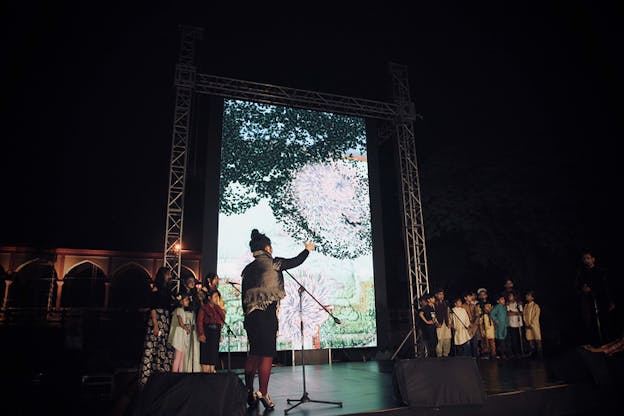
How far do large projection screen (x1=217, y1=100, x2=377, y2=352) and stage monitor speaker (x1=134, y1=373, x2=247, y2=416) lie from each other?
5194 millimetres

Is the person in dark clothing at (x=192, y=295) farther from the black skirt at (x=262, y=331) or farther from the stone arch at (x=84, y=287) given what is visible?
the stone arch at (x=84, y=287)

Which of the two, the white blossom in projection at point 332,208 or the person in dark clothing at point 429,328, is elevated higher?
the white blossom in projection at point 332,208

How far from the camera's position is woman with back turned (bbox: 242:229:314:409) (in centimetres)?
303

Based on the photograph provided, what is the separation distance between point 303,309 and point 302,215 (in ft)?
6.05

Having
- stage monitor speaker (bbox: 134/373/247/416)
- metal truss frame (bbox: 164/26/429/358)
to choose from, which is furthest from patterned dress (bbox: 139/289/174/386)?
metal truss frame (bbox: 164/26/429/358)

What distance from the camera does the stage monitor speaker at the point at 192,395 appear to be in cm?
235

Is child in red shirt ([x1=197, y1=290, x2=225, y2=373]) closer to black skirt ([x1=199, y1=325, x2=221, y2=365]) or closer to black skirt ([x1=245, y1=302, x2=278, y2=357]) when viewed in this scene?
black skirt ([x1=199, y1=325, x2=221, y2=365])

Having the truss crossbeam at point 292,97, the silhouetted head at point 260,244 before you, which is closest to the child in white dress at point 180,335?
the silhouetted head at point 260,244

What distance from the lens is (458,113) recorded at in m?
10.7

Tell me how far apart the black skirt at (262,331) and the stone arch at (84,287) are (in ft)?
→ 38.2

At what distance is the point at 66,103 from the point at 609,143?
11835 millimetres

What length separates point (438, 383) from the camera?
9.41 ft

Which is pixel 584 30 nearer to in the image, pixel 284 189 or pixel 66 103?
pixel 284 189

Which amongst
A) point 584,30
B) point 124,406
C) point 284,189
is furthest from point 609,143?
point 124,406
